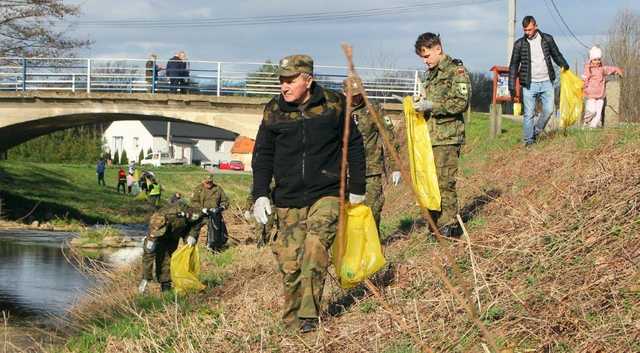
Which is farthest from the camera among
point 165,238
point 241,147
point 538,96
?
point 241,147

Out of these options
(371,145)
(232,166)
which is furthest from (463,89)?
(232,166)

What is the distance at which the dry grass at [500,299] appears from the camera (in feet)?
19.0

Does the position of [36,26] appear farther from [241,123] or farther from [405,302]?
[405,302]

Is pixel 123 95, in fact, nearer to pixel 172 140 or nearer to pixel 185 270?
pixel 185 270

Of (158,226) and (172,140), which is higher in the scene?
(158,226)

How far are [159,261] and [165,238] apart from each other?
35cm

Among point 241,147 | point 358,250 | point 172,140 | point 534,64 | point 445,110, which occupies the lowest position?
point 241,147

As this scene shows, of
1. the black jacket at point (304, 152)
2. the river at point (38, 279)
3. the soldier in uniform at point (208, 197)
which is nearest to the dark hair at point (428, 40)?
the black jacket at point (304, 152)

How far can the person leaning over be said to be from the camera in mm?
13359

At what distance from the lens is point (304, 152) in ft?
22.7

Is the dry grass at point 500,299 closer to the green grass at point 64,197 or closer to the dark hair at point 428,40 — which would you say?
the dark hair at point 428,40

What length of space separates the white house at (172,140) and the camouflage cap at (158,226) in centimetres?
8773

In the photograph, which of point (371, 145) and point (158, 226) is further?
point (158, 226)

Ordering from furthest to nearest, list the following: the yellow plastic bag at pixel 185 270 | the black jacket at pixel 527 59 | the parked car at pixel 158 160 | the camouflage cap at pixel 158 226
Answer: the parked car at pixel 158 160, the black jacket at pixel 527 59, the camouflage cap at pixel 158 226, the yellow plastic bag at pixel 185 270
